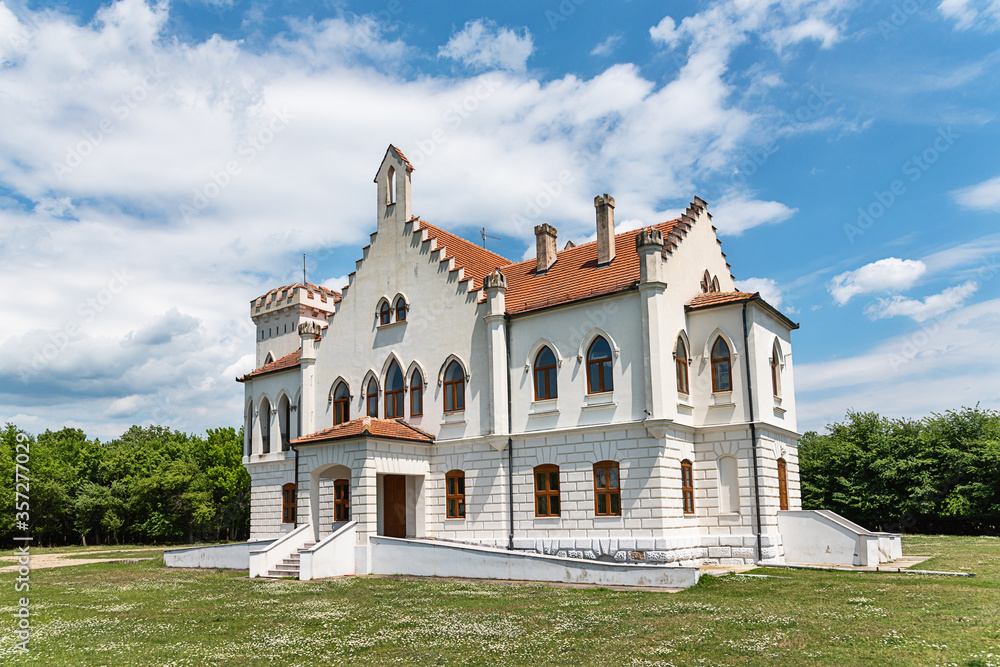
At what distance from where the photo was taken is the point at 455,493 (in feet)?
91.5

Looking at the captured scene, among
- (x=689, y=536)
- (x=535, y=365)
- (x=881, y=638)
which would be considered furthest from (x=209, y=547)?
(x=881, y=638)

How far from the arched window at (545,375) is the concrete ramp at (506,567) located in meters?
5.82

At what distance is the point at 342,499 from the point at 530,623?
1614cm

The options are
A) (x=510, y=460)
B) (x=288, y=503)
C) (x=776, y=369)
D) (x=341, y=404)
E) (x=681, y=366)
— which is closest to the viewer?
(x=681, y=366)

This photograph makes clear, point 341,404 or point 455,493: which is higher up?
point 341,404

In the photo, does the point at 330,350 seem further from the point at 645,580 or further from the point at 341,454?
the point at 645,580

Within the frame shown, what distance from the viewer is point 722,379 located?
25.3 metres

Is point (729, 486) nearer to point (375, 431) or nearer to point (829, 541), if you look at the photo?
point (829, 541)

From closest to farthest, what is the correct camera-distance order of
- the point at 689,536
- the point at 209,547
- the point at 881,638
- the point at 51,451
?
the point at 881,638 < the point at 689,536 < the point at 209,547 < the point at 51,451

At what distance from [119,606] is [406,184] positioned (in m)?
18.6

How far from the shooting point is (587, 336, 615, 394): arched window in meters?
25.1

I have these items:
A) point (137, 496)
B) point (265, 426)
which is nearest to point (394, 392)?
point (265, 426)

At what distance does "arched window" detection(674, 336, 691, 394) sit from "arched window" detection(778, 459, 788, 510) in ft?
13.6

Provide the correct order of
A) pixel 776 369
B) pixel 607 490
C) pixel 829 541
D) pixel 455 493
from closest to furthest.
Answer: pixel 829 541
pixel 607 490
pixel 776 369
pixel 455 493
